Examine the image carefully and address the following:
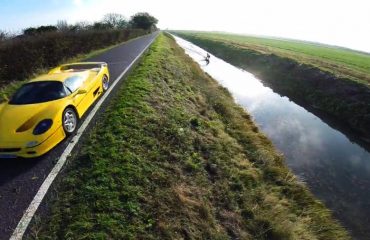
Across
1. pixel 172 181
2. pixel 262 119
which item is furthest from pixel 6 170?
pixel 262 119

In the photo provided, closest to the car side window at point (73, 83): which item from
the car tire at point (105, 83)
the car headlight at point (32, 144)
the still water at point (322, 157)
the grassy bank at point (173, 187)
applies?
the grassy bank at point (173, 187)

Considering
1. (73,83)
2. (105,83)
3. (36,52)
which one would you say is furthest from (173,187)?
(36,52)

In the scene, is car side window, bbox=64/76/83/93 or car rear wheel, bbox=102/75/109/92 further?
car rear wheel, bbox=102/75/109/92

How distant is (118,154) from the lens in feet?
22.4

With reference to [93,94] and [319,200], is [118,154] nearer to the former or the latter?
[93,94]

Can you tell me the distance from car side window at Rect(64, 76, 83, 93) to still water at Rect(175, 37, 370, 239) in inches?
264

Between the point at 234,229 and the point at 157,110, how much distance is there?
5.04 meters

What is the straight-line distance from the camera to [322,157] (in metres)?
10.5

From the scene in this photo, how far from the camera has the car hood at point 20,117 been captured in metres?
6.54

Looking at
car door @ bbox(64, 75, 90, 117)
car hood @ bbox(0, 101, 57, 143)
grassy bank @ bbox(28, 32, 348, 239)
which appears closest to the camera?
grassy bank @ bbox(28, 32, 348, 239)

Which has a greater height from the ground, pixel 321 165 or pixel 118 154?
pixel 118 154

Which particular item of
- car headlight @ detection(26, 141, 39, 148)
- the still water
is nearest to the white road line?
A: car headlight @ detection(26, 141, 39, 148)

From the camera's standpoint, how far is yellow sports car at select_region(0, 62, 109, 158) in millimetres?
6453

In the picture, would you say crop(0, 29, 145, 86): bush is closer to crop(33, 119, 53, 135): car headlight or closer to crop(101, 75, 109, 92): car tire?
crop(101, 75, 109, 92): car tire
